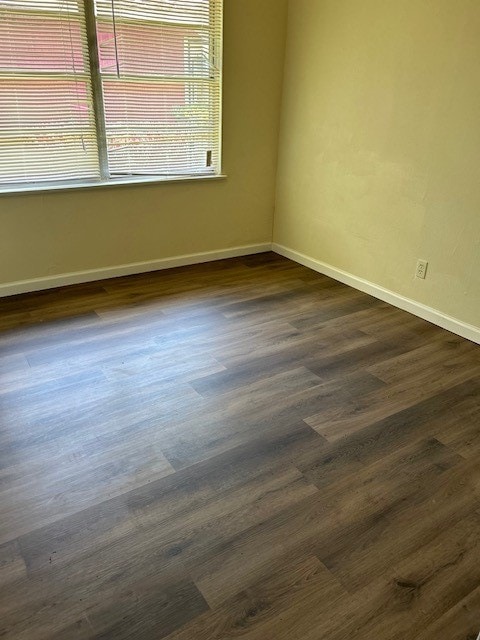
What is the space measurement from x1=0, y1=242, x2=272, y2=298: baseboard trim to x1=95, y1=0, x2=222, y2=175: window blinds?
71 centimetres

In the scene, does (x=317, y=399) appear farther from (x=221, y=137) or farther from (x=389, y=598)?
(x=221, y=137)

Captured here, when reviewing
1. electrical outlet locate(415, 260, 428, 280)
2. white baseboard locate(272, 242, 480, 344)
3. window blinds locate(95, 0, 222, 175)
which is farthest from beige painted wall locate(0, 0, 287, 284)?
electrical outlet locate(415, 260, 428, 280)

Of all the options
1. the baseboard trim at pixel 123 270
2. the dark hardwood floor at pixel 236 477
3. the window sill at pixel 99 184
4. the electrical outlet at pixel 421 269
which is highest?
the window sill at pixel 99 184

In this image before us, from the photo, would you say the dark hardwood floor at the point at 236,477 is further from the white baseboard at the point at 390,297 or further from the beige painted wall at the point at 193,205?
the beige painted wall at the point at 193,205

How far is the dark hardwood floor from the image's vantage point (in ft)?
4.43

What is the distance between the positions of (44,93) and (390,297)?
8.88ft

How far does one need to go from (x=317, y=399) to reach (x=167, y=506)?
0.93 metres

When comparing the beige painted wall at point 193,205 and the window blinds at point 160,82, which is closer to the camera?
the window blinds at point 160,82

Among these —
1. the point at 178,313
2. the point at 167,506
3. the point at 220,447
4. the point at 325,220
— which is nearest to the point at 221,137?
the point at 325,220

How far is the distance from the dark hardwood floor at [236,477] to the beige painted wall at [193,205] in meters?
0.54

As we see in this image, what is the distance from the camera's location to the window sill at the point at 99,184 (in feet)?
10.2

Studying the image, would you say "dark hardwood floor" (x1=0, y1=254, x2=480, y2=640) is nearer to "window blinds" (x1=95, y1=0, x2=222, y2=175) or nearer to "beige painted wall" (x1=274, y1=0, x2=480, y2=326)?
"beige painted wall" (x1=274, y1=0, x2=480, y2=326)

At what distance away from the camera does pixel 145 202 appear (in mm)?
3602

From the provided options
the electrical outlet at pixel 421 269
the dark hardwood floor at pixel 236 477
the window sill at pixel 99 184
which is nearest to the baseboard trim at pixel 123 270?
the dark hardwood floor at pixel 236 477
